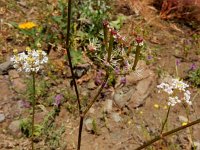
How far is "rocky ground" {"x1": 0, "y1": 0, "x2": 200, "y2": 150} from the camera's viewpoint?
323 cm

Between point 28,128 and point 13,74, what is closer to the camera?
point 28,128

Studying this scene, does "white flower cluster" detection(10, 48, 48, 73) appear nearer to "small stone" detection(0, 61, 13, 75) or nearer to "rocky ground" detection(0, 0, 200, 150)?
"rocky ground" detection(0, 0, 200, 150)

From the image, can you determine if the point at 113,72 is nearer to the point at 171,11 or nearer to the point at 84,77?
the point at 84,77

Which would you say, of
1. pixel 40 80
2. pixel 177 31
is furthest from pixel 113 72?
pixel 177 31

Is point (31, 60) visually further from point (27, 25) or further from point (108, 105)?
point (27, 25)

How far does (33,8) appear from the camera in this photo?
4508mm

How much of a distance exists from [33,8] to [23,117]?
164 centimetres

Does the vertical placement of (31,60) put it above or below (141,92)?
above

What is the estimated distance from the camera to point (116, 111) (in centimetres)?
352

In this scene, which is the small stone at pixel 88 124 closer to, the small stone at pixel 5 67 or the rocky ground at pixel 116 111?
the rocky ground at pixel 116 111

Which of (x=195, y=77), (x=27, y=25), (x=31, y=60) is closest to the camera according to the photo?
(x=31, y=60)

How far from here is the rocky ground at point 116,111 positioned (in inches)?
127

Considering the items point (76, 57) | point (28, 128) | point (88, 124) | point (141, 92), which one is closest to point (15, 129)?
point (28, 128)

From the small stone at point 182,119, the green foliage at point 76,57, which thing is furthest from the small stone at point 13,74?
the small stone at point 182,119
